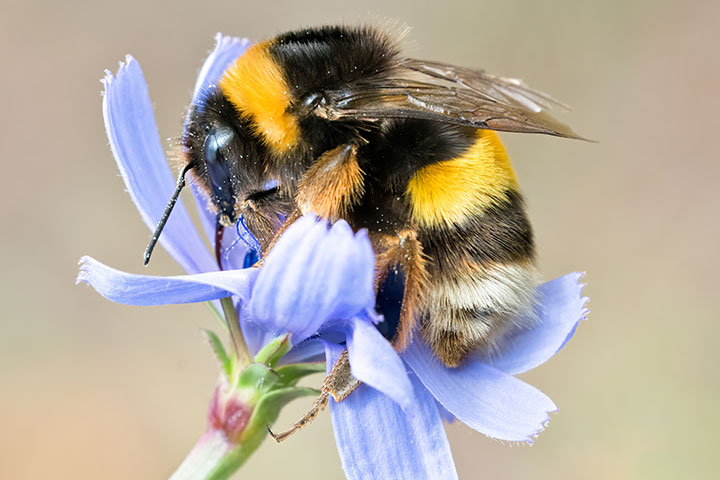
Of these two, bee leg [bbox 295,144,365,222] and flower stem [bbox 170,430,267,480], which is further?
flower stem [bbox 170,430,267,480]

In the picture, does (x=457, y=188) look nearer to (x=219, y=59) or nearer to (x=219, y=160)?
(x=219, y=160)

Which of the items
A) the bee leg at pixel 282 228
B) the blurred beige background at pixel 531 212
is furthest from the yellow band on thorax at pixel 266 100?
the blurred beige background at pixel 531 212

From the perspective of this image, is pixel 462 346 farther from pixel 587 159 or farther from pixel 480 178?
pixel 587 159

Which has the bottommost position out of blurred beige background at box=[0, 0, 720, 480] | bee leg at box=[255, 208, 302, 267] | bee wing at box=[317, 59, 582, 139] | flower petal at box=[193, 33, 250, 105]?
blurred beige background at box=[0, 0, 720, 480]

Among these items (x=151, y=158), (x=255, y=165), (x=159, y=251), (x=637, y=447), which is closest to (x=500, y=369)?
(x=255, y=165)

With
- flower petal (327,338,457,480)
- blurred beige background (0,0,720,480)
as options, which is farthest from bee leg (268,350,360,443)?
blurred beige background (0,0,720,480)

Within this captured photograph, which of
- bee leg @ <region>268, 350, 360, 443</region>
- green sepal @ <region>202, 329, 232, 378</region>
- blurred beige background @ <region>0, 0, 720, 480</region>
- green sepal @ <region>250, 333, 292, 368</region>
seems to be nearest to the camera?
bee leg @ <region>268, 350, 360, 443</region>

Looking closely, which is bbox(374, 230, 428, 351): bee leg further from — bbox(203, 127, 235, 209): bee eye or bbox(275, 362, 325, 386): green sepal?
bbox(203, 127, 235, 209): bee eye
